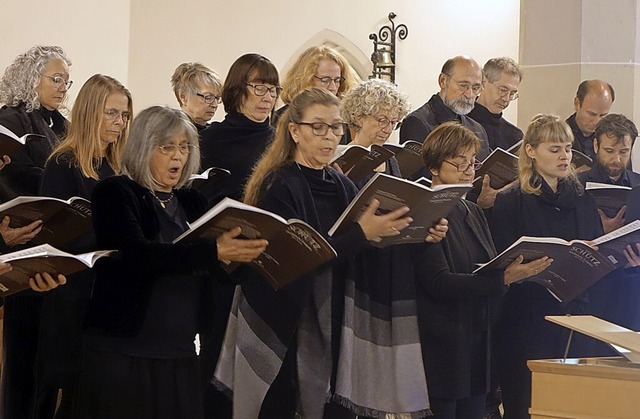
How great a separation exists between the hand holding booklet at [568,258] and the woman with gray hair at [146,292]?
49.1 inches

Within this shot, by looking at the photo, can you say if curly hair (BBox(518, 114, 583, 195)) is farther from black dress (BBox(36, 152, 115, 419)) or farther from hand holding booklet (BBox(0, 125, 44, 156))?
hand holding booklet (BBox(0, 125, 44, 156))

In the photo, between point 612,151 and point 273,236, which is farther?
point 612,151

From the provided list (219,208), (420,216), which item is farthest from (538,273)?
(219,208)

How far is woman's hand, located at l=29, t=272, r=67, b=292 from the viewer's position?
3584 millimetres

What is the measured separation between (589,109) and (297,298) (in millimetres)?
3215

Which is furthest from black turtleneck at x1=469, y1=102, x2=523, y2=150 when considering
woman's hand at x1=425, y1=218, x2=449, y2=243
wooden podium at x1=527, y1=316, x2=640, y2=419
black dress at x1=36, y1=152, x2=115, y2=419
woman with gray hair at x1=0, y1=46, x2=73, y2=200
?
wooden podium at x1=527, y1=316, x2=640, y2=419

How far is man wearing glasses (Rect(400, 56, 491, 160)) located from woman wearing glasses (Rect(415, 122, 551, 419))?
1.46 metres

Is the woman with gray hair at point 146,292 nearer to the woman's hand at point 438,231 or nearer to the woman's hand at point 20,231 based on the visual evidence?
the woman's hand at point 20,231

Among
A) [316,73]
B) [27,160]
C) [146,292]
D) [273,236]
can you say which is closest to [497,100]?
[316,73]

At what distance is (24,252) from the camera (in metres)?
3.46

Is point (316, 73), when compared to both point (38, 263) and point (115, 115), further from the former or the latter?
point (38, 263)

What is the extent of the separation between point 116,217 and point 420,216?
3.77 feet

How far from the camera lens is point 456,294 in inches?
173

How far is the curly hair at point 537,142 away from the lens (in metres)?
5.11
